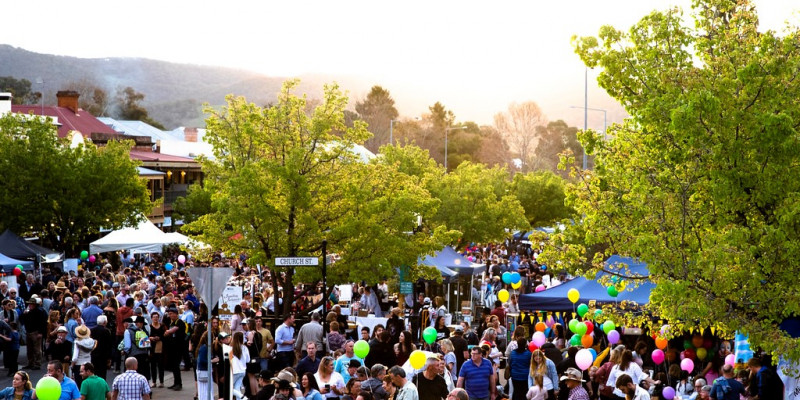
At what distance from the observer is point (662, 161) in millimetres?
13945

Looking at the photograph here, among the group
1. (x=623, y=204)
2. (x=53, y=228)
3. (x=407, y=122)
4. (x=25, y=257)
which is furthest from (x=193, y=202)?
(x=407, y=122)

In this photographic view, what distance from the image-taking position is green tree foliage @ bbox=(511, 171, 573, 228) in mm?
63562

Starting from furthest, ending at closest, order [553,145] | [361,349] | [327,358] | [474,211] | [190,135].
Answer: [553,145] → [190,135] → [474,211] → [361,349] → [327,358]

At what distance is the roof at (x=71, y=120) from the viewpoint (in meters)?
67.6

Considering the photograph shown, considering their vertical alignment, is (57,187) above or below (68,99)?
below

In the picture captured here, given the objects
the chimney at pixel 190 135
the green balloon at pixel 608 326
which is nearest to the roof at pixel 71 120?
the chimney at pixel 190 135

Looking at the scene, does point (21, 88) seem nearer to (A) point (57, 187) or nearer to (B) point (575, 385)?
(A) point (57, 187)

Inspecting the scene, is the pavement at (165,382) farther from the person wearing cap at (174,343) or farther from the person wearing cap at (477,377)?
the person wearing cap at (477,377)

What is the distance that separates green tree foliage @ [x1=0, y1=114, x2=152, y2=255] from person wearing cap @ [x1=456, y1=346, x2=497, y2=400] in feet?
88.9

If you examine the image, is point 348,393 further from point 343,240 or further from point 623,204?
point 343,240

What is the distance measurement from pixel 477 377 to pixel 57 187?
28130 millimetres

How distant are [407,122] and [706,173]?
131 meters

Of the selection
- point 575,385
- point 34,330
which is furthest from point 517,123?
point 575,385

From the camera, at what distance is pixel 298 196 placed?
885 inches
